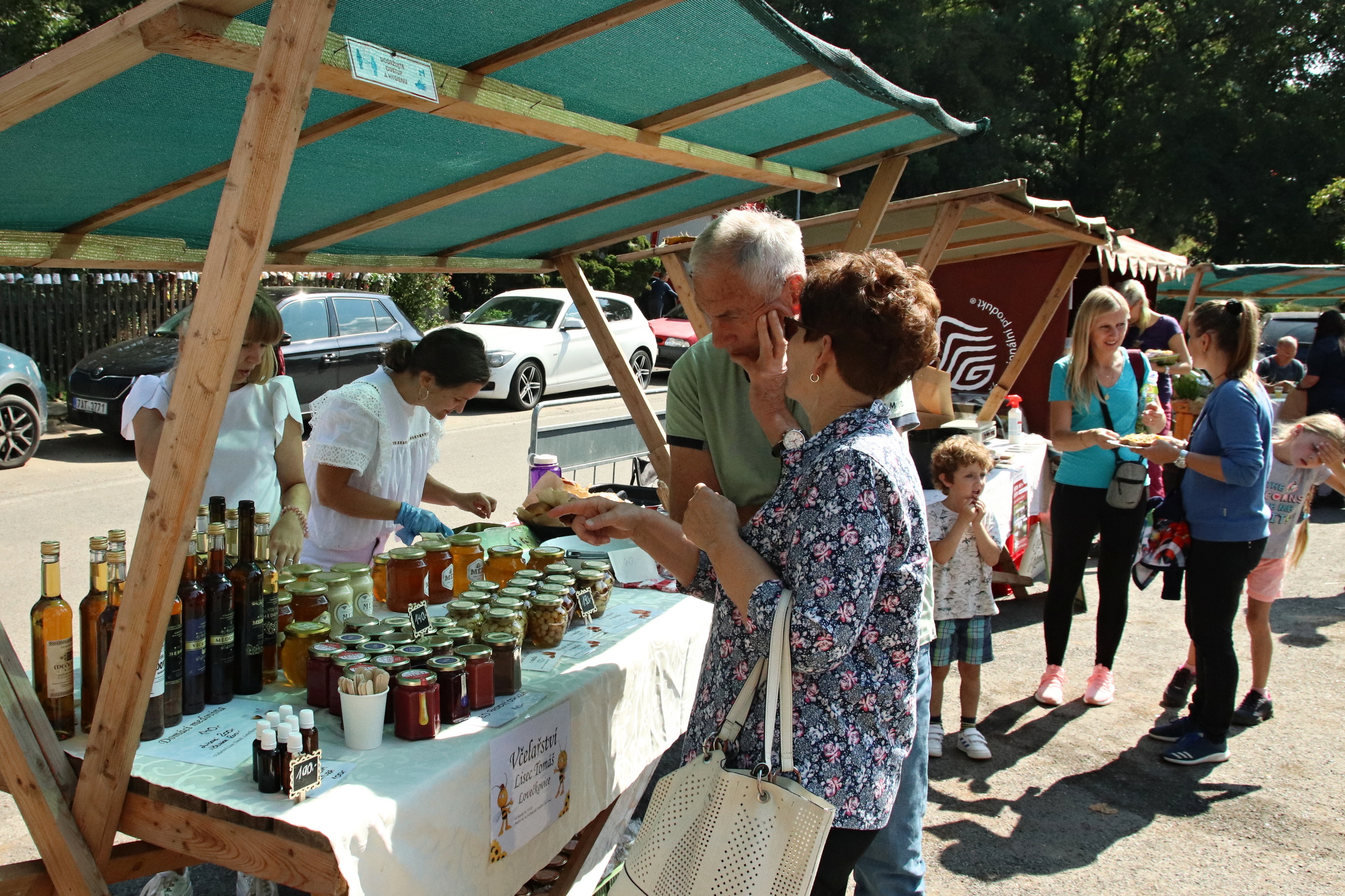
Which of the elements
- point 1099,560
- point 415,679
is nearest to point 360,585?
point 415,679

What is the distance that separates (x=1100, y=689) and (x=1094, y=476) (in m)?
1.07

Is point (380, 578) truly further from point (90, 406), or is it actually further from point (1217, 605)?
point (90, 406)

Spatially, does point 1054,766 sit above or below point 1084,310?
below

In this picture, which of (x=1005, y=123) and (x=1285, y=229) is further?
(x=1285, y=229)

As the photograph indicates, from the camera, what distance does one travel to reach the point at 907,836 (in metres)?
2.15

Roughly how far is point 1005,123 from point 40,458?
81.3 ft

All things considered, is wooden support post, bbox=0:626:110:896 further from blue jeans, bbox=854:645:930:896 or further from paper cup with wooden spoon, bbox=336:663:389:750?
blue jeans, bbox=854:645:930:896

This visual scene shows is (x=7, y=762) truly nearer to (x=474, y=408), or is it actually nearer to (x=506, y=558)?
(x=506, y=558)

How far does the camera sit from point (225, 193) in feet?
5.29

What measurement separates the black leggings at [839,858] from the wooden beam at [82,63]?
71.6 inches

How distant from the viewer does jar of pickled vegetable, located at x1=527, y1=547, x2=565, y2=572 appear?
2.82 meters

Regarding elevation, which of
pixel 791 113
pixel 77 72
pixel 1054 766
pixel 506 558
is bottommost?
pixel 1054 766

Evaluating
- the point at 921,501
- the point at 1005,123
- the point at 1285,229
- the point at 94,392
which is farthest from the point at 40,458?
the point at 1285,229

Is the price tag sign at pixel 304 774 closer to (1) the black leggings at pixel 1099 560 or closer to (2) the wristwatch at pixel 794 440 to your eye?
(2) the wristwatch at pixel 794 440
